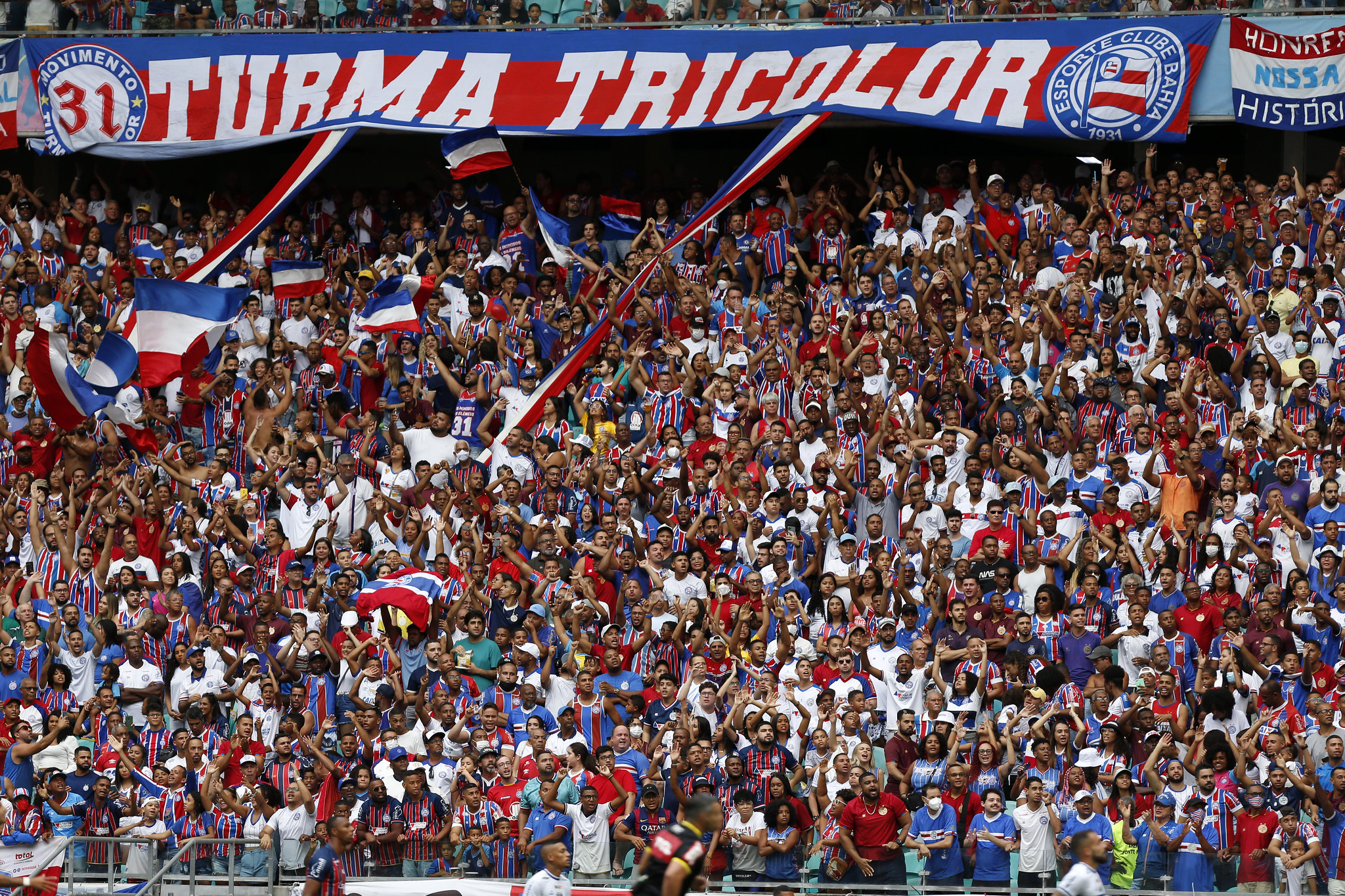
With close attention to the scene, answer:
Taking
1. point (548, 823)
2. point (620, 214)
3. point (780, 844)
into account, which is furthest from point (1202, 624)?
point (620, 214)

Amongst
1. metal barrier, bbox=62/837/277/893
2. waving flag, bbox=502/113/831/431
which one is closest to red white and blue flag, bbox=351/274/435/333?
waving flag, bbox=502/113/831/431

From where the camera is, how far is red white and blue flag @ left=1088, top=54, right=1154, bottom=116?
2094 centimetres

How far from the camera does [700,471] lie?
689 inches

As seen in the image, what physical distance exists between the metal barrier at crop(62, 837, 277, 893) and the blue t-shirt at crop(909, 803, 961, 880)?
15.2 ft

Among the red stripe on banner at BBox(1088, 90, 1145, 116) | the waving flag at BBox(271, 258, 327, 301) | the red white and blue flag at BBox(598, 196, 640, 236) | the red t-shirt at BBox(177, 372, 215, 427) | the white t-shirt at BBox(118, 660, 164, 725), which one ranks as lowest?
the white t-shirt at BBox(118, 660, 164, 725)

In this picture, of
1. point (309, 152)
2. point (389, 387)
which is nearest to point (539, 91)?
point (309, 152)

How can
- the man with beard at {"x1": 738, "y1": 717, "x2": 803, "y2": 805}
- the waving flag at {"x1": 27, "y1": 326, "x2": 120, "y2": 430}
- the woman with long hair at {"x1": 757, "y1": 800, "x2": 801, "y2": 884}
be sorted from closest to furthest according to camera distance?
the woman with long hair at {"x1": 757, "y1": 800, "x2": 801, "y2": 884} < the man with beard at {"x1": 738, "y1": 717, "x2": 803, "y2": 805} < the waving flag at {"x1": 27, "y1": 326, "x2": 120, "y2": 430}

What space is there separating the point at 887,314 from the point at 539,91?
540 cm

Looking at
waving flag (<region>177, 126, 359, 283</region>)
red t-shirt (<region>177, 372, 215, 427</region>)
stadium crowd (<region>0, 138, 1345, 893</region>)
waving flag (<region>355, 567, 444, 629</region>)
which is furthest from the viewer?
waving flag (<region>177, 126, 359, 283</region>)

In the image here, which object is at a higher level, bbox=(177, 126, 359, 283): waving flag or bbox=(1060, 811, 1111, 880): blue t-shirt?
bbox=(177, 126, 359, 283): waving flag

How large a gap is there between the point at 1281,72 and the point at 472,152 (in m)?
8.88

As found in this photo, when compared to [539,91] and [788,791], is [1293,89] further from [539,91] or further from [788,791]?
[788,791]

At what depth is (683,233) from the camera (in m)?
20.4

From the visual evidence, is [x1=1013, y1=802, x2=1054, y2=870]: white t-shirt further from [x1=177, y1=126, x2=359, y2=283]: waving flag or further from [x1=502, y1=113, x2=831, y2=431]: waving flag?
[x1=177, y1=126, x2=359, y2=283]: waving flag
